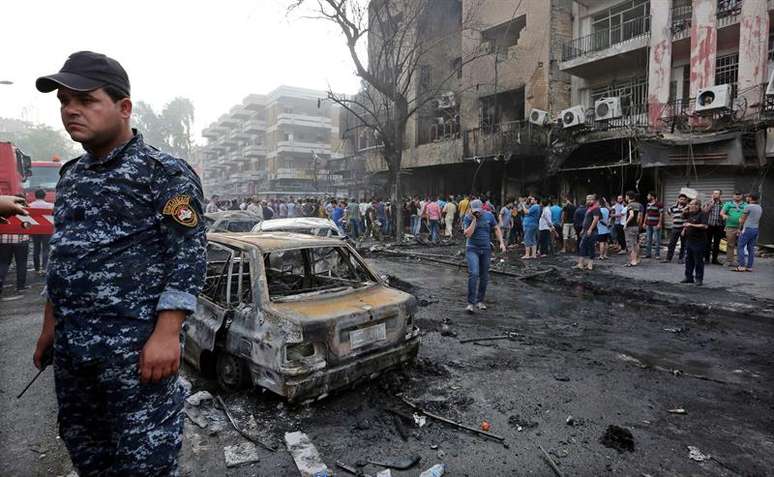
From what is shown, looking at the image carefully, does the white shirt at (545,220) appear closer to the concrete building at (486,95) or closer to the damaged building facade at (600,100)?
the damaged building facade at (600,100)

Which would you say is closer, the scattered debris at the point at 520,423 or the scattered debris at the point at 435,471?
A: the scattered debris at the point at 435,471

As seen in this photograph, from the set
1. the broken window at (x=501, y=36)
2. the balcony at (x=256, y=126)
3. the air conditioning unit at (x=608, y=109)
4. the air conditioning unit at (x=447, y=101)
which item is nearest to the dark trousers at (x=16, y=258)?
the air conditioning unit at (x=608, y=109)

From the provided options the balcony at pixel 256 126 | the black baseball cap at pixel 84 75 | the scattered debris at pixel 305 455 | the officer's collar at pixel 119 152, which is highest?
the balcony at pixel 256 126

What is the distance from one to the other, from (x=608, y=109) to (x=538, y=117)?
9.78 ft

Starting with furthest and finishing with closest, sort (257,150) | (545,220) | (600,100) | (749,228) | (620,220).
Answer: (257,150)
(600,100)
(545,220)
(620,220)
(749,228)

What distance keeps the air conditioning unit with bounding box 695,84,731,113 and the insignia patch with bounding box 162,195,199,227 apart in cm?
1639

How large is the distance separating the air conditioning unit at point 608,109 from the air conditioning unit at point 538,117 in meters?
2.44

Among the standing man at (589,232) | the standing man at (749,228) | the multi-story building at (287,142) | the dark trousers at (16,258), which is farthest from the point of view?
the multi-story building at (287,142)

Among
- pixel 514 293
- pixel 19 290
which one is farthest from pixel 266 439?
pixel 19 290

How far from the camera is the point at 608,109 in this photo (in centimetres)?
1656

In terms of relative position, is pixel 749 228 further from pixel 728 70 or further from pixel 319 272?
pixel 319 272

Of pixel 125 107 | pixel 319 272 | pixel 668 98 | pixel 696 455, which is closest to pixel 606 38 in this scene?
pixel 668 98

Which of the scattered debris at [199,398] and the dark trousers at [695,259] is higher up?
the dark trousers at [695,259]

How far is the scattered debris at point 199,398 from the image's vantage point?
370 cm
